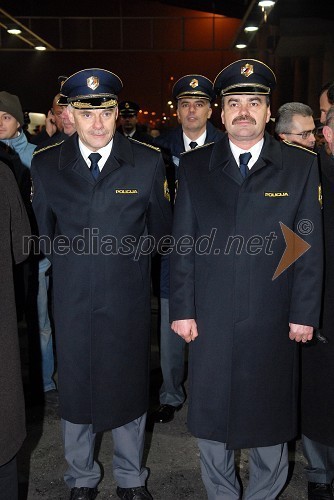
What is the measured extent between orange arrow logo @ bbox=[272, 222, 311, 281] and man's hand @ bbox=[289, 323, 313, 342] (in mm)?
226

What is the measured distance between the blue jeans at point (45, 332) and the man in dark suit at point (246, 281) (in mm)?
1558

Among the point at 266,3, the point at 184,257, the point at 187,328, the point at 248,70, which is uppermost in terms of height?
the point at 266,3

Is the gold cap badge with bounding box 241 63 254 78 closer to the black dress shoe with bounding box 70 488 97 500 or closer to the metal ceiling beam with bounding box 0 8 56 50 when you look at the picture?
the black dress shoe with bounding box 70 488 97 500

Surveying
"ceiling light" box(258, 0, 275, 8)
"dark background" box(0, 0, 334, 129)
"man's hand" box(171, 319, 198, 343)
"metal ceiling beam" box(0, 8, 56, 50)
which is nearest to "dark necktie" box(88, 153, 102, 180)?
"man's hand" box(171, 319, 198, 343)

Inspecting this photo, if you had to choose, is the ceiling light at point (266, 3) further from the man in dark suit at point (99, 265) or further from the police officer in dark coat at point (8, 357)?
the police officer in dark coat at point (8, 357)

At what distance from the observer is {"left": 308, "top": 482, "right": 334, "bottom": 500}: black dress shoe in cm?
280

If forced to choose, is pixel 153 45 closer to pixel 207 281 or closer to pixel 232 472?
pixel 207 281

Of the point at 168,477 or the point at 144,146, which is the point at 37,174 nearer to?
the point at 144,146

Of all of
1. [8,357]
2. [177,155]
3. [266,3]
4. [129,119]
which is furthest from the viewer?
[266,3]

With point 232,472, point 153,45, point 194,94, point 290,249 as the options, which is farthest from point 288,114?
point 153,45

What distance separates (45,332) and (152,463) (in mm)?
1218

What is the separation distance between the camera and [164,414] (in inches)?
146

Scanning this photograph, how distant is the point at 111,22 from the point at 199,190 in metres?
13.7

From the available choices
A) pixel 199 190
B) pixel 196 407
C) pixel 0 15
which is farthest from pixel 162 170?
pixel 0 15
